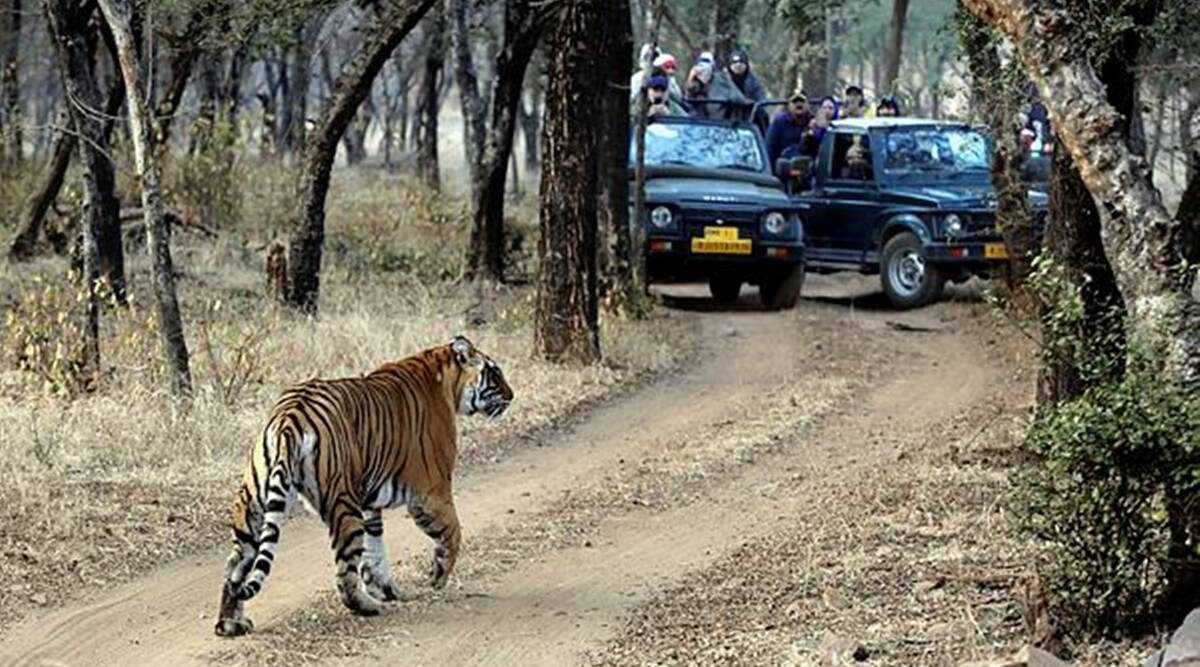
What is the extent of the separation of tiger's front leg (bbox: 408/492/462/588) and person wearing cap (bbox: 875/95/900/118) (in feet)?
57.2

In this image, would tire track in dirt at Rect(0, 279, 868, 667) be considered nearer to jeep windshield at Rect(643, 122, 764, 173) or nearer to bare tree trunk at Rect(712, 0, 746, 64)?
jeep windshield at Rect(643, 122, 764, 173)

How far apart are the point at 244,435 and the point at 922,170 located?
1287 cm

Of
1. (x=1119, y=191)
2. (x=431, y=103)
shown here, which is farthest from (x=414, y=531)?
(x=431, y=103)

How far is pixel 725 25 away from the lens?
116 ft

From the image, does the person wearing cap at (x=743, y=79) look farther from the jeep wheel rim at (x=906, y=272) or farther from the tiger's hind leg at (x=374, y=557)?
the tiger's hind leg at (x=374, y=557)

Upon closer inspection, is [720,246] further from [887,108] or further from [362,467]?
[362,467]

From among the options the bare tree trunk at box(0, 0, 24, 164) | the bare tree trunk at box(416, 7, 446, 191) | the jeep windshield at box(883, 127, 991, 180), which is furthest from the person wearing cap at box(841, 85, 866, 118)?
the bare tree trunk at box(0, 0, 24, 164)

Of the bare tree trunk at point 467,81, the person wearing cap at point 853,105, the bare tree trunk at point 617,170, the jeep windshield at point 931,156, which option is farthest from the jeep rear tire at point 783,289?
the person wearing cap at point 853,105

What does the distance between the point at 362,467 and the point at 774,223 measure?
14255mm

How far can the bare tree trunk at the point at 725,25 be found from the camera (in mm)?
34594

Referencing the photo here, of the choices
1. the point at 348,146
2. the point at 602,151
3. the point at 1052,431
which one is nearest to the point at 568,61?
the point at 602,151

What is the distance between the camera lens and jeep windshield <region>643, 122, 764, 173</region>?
2362 cm

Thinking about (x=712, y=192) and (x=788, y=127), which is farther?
(x=788, y=127)

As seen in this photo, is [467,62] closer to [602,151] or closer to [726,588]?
[602,151]
